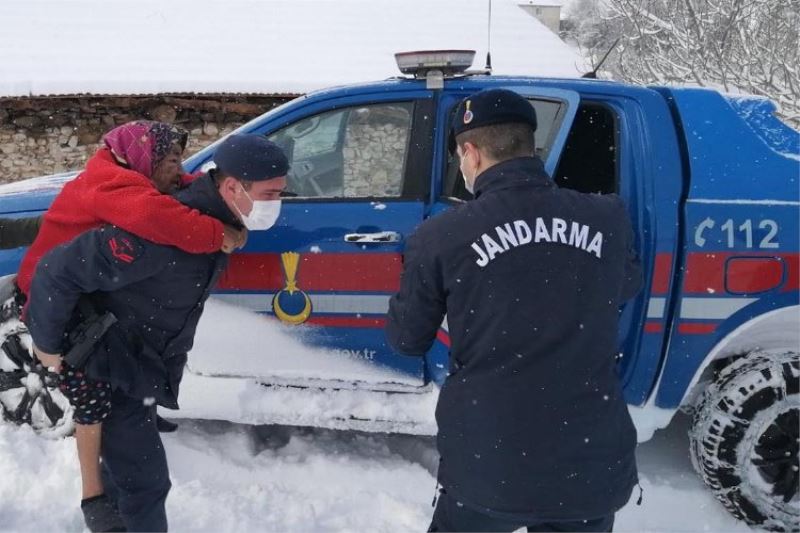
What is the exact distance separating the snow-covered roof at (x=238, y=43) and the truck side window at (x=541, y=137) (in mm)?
6136

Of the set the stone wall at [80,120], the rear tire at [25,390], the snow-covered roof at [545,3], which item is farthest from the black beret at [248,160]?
the snow-covered roof at [545,3]

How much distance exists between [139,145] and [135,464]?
113 cm

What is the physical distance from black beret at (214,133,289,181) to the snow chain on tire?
2.07 metres

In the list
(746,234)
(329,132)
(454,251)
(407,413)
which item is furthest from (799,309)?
(329,132)

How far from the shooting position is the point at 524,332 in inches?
59.1

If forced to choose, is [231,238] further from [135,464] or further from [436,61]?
[436,61]

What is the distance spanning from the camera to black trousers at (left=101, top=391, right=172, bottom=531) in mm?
2316

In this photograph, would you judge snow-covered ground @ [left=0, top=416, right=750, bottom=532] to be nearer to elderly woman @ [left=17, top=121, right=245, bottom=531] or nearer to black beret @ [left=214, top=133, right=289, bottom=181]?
elderly woman @ [left=17, top=121, right=245, bottom=531]

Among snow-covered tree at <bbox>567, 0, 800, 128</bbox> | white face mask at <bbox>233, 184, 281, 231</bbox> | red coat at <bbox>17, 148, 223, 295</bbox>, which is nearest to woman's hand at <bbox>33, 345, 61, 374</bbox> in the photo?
red coat at <bbox>17, 148, 223, 295</bbox>

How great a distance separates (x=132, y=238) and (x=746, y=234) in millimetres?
2325

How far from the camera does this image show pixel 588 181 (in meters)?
3.07

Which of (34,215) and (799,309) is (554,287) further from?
(34,215)

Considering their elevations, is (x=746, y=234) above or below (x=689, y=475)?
above

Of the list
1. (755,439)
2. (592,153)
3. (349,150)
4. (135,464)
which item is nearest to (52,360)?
(135,464)
